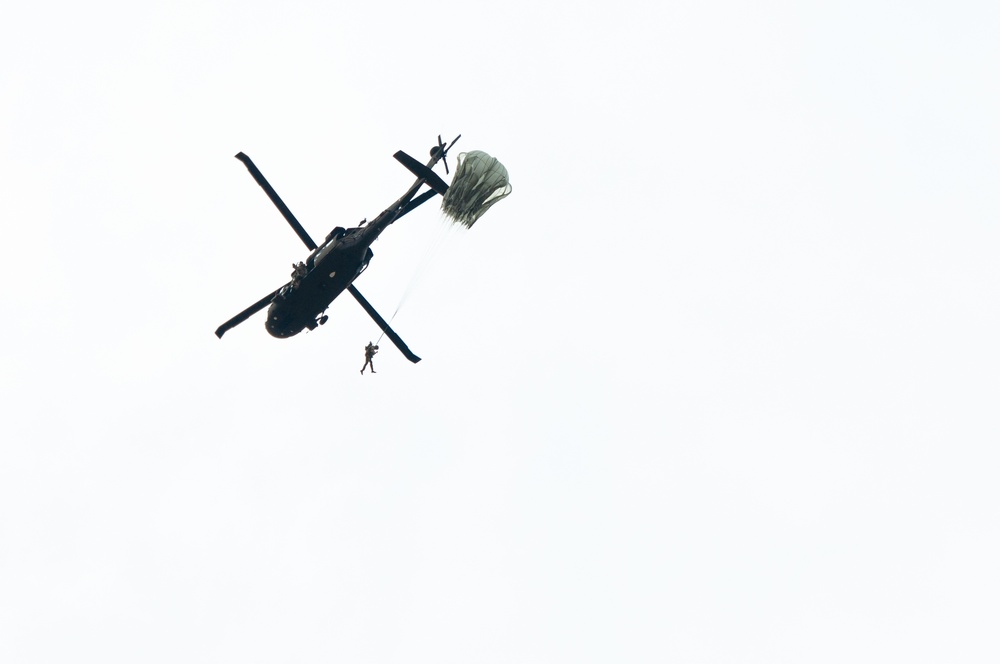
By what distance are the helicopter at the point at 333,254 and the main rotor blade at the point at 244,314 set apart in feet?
0.16

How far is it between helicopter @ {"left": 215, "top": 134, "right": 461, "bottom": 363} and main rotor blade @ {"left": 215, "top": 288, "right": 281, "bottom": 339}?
49 mm

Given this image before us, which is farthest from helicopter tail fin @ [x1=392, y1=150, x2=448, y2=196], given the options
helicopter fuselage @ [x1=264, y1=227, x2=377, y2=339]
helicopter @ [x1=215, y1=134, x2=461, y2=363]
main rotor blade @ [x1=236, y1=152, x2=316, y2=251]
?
main rotor blade @ [x1=236, y1=152, x2=316, y2=251]

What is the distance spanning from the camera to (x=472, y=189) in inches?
1268

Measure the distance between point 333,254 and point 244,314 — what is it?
159 inches

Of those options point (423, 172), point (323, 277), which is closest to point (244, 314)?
point (323, 277)

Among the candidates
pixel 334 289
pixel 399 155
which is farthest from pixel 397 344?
pixel 399 155

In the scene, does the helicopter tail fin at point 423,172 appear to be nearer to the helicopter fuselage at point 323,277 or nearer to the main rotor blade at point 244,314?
the helicopter fuselage at point 323,277

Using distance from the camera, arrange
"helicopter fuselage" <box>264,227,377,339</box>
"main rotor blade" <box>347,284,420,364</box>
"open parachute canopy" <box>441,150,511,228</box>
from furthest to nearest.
→ "main rotor blade" <box>347,284,420,364</box>
"helicopter fuselage" <box>264,227,377,339</box>
"open parachute canopy" <box>441,150,511,228</box>

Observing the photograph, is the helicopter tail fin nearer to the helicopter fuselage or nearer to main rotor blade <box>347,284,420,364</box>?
the helicopter fuselage

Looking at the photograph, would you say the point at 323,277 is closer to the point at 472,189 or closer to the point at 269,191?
the point at 269,191

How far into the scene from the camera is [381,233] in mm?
34719

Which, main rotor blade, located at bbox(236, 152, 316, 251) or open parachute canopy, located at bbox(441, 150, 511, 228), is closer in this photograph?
open parachute canopy, located at bbox(441, 150, 511, 228)

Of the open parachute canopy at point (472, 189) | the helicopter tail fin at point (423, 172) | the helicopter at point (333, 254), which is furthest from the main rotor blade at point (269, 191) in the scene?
the open parachute canopy at point (472, 189)

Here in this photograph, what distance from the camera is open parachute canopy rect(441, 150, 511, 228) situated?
32188 millimetres
